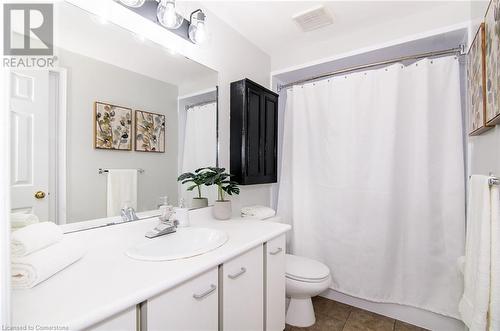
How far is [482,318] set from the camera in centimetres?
98

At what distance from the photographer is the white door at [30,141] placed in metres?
0.93

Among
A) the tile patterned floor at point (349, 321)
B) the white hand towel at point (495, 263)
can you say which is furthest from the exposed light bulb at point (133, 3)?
the tile patterned floor at point (349, 321)

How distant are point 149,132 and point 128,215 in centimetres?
48

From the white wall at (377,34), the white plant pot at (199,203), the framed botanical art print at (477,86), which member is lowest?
the white plant pot at (199,203)

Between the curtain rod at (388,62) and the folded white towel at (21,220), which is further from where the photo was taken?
the curtain rod at (388,62)

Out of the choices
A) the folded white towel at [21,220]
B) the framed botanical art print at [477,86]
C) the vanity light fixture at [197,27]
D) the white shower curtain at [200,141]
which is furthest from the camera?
the white shower curtain at [200,141]

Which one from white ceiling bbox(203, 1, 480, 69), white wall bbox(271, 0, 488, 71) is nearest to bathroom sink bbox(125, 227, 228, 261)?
white ceiling bbox(203, 1, 480, 69)

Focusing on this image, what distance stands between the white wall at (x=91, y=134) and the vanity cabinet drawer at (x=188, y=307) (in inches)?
24.4

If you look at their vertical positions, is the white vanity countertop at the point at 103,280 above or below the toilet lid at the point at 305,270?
above

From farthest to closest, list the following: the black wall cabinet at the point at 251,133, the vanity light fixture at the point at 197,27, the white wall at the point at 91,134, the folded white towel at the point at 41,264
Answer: the black wall cabinet at the point at 251,133
the vanity light fixture at the point at 197,27
the white wall at the point at 91,134
the folded white towel at the point at 41,264

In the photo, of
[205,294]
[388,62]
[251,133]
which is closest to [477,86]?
[388,62]

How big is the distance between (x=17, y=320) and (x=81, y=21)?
3.91ft

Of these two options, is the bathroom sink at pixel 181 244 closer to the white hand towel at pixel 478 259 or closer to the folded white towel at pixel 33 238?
the folded white towel at pixel 33 238

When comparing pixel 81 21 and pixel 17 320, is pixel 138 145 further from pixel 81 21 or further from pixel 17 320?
pixel 17 320
